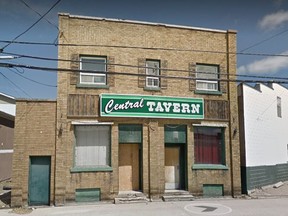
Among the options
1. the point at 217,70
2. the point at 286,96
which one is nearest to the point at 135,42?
the point at 217,70

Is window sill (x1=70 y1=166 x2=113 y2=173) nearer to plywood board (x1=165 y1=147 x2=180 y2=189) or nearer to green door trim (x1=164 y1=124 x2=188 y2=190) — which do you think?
plywood board (x1=165 y1=147 x2=180 y2=189)

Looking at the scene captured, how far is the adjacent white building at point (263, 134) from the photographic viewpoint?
1562 centimetres

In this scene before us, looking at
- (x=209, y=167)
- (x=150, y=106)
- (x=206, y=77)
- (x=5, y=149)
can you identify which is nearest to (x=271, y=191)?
(x=209, y=167)

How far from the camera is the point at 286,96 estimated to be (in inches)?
794

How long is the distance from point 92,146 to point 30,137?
277 cm

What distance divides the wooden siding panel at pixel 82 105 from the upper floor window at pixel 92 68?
30.5 inches

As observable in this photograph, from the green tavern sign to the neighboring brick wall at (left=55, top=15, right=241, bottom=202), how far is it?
0.38 m

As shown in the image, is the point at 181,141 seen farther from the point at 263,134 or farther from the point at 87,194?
the point at 263,134

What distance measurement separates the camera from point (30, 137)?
41.9 ft

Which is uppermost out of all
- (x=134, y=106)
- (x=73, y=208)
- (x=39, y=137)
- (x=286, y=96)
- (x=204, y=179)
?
(x=286, y=96)

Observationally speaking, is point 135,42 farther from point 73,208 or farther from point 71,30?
point 73,208

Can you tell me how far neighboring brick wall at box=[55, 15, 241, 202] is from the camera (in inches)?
514

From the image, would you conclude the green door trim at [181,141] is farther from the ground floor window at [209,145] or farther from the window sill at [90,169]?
the window sill at [90,169]

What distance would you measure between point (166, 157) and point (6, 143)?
12.6 metres
